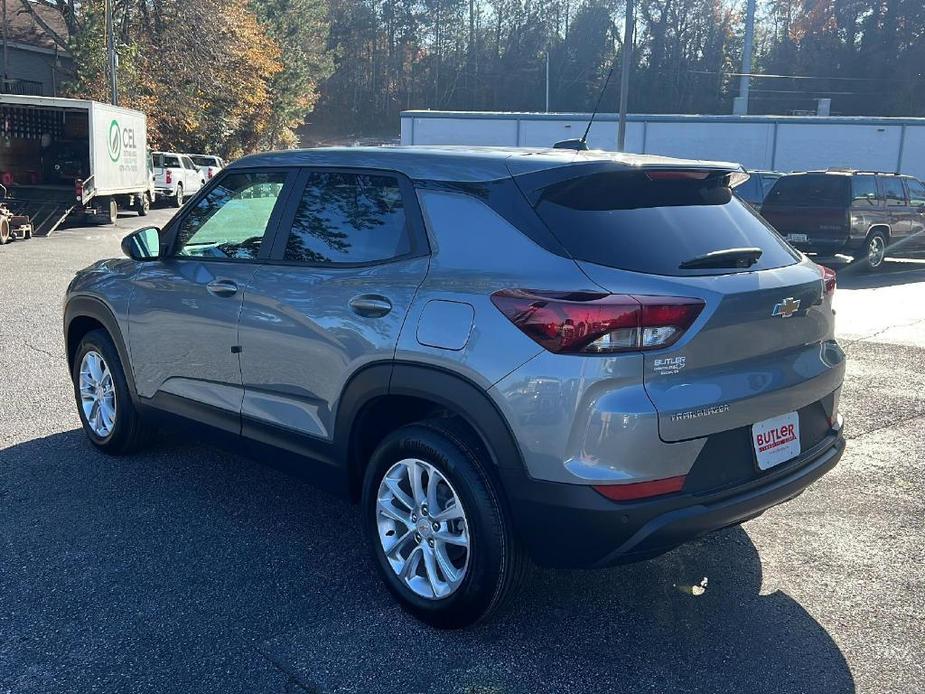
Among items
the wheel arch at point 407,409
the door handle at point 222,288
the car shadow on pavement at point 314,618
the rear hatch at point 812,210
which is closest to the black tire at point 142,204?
the rear hatch at point 812,210

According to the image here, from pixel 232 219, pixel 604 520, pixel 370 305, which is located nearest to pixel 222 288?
pixel 232 219

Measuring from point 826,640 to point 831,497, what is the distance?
1.58 metres

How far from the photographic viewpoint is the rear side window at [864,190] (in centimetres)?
1545

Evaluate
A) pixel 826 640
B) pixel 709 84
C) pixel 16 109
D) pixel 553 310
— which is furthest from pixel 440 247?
pixel 709 84

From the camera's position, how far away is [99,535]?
13.5 ft

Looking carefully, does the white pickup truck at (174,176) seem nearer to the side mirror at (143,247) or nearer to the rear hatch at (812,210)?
the rear hatch at (812,210)

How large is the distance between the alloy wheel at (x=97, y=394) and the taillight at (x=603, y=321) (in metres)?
3.17

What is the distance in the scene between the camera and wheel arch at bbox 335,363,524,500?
3.04 meters

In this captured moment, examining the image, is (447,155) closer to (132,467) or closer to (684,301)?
(684,301)

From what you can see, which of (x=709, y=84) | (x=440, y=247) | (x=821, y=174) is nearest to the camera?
(x=440, y=247)

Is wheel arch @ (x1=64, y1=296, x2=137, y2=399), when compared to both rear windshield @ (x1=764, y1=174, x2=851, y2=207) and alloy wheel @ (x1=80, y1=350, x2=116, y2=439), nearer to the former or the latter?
alloy wheel @ (x1=80, y1=350, x2=116, y2=439)

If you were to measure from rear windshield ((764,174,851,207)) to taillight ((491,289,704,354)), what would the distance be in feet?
46.1

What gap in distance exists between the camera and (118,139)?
A: 75.7ft

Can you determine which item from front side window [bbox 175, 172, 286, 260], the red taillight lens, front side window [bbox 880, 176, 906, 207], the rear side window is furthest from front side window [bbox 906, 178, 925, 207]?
front side window [bbox 175, 172, 286, 260]
